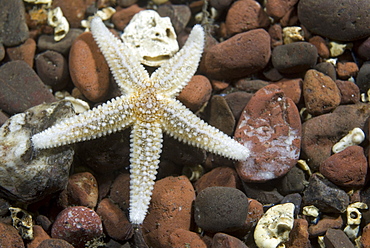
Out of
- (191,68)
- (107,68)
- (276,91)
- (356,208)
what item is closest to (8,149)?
(107,68)

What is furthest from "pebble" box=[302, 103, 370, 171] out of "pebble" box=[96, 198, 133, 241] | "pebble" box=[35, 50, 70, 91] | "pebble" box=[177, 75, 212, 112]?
"pebble" box=[35, 50, 70, 91]

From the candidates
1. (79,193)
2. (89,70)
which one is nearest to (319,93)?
(89,70)

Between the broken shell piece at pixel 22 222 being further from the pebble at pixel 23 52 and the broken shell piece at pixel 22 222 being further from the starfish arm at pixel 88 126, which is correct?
the pebble at pixel 23 52

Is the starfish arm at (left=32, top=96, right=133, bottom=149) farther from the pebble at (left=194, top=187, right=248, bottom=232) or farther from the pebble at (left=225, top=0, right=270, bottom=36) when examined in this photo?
the pebble at (left=225, top=0, right=270, bottom=36)

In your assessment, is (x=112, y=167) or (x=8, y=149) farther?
(x=112, y=167)

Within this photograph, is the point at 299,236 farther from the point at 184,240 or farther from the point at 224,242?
the point at 184,240

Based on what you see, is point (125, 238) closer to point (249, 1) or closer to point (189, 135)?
point (189, 135)
